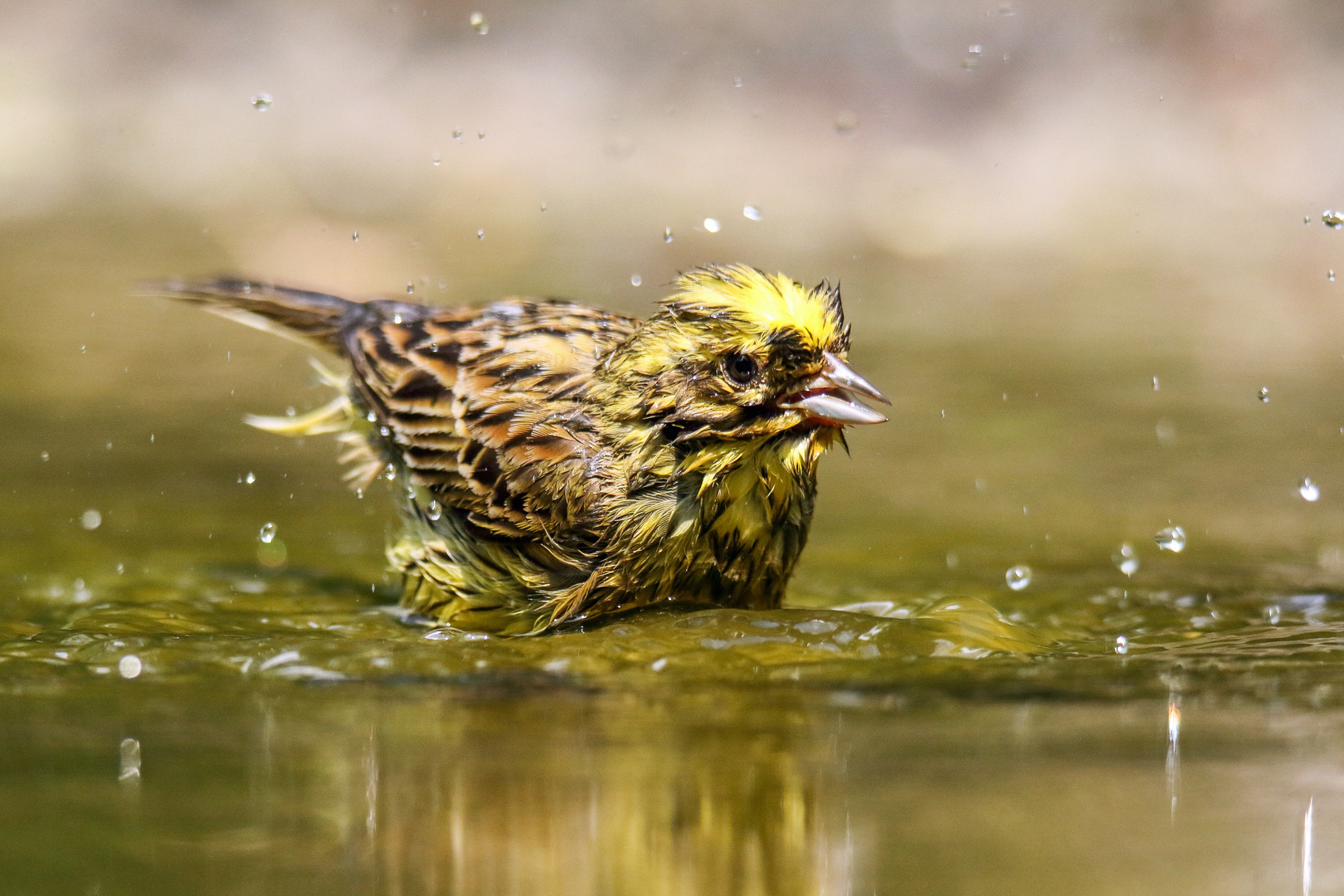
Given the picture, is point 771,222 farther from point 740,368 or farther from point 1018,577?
point 740,368

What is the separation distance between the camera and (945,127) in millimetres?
13086

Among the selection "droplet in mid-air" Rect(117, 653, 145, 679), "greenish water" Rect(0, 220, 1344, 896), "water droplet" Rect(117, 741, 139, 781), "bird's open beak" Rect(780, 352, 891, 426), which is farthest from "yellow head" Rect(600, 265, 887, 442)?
"water droplet" Rect(117, 741, 139, 781)

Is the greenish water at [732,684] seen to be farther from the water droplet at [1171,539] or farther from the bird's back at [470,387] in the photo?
the bird's back at [470,387]

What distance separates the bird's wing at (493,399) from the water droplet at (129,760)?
1742 millimetres

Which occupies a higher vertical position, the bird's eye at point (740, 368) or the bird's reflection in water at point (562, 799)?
the bird's eye at point (740, 368)

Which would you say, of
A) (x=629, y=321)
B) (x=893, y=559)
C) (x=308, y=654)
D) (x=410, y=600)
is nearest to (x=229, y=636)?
(x=308, y=654)

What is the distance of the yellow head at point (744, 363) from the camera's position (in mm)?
4855

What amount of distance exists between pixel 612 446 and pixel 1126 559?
223 cm

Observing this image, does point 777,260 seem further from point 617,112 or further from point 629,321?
point 629,321

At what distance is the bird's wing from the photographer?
542cm

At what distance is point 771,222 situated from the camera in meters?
12.4

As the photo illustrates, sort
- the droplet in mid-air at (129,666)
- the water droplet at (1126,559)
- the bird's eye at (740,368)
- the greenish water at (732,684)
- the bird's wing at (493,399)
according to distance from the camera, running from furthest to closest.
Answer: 1. the water droplet at (1126,559)
2. the bird's wing at (493,399)
3. the bird's eye at (740,368)
4. the droplet in mid-air at (129,666)
5. the greenish water at (732,684)

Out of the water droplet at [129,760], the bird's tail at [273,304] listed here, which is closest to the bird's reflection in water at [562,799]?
the water droplet at [129,760]

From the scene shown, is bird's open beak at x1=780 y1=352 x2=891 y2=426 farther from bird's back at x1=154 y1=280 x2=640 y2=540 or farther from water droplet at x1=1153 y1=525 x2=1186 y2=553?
water droplet at x1=1153 y1=525 x2=1186 y2=553
